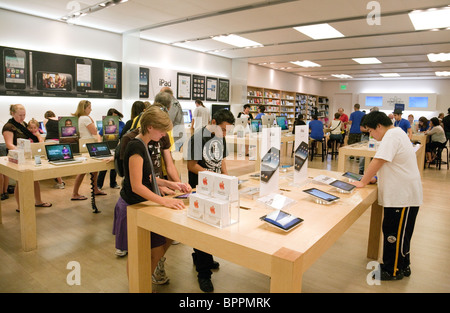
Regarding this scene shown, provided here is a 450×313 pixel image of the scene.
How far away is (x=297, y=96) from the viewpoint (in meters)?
16.0

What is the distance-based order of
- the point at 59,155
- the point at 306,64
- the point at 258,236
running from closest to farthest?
the point at 258,236
the point at 59,155
the point at 306,64

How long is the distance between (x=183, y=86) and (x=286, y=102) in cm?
679

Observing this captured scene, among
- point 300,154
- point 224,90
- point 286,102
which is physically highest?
point 224,90

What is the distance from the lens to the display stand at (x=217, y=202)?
64.3 inches

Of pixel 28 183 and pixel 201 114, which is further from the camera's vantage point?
pixel 201 114

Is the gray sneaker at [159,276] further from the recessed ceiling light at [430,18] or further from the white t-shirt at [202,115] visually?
the recessed ceiling light at [430,18]

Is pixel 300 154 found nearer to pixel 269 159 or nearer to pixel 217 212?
pixel 269 159

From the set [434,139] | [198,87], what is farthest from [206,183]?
[198,87]

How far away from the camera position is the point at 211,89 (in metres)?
10.6

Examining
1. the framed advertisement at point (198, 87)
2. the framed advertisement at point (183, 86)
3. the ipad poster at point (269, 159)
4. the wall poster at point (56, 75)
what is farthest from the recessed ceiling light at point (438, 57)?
the ipad poster at point (269, 159)

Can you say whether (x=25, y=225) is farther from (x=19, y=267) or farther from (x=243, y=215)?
(x=243, y=215)

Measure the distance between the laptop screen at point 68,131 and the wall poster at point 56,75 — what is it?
9.99 ft

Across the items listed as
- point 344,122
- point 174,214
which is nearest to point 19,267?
point 174,214
